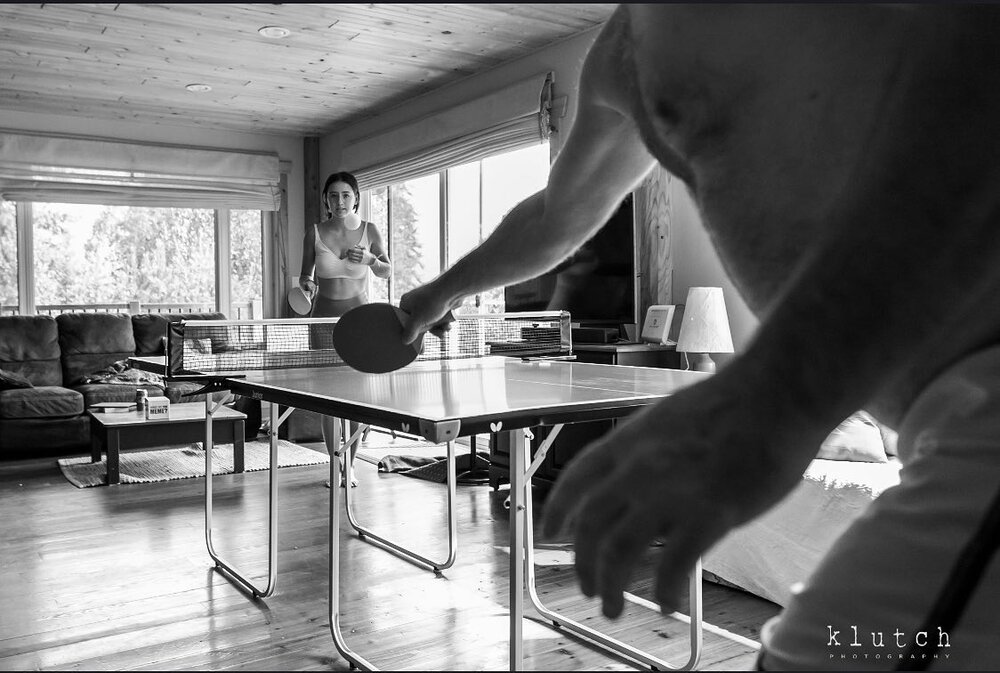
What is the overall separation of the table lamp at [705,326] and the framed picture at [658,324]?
0.30 meters

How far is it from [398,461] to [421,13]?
267cm

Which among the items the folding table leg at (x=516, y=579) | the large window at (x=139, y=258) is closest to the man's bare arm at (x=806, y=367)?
the folding table leg at (x=516, y=579)

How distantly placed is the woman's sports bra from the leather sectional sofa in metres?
1.43

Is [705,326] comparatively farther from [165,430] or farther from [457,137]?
[165,430]

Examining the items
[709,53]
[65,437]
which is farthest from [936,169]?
[65,437]

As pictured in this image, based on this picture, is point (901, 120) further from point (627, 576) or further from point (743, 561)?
point (743, 561)

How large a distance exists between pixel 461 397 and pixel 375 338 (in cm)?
99

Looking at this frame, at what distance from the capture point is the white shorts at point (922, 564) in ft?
1.34

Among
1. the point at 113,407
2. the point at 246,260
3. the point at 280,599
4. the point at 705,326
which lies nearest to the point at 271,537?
the point at 280,599

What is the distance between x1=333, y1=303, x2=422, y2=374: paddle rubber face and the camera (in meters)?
1.01

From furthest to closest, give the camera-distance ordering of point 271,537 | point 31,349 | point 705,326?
point 31,349, point 705,326, point 271,537

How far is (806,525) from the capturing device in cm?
257

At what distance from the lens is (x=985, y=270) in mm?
400

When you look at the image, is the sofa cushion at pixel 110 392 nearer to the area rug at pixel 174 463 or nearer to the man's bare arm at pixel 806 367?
the area rug at pixel 174 463
